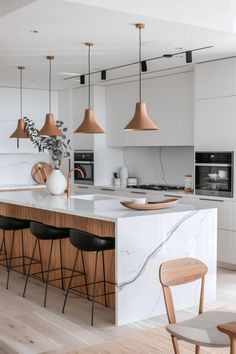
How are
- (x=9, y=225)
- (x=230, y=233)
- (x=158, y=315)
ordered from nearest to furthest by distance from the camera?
(x=158, y=315), (x=9, y=225), (x=230, y=233)

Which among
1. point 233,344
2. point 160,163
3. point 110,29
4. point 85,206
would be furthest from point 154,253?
point 160,163

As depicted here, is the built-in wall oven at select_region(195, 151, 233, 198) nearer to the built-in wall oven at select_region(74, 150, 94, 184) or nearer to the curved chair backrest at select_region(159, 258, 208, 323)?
the built-in wall oven at select_region(74, 150, 94, 184)

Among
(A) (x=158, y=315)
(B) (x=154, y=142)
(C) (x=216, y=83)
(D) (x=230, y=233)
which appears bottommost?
(A) (x=158, y=315)

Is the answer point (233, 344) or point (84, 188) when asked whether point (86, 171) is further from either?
point (233, 344)

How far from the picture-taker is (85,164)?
29.0 feet

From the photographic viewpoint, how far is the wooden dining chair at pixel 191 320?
279 centimetres

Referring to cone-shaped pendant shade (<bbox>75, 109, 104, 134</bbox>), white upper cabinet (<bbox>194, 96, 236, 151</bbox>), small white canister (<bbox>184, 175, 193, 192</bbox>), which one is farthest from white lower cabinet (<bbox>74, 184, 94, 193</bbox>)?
cone-shaped pendant shade (<bbox>75, 109, 104, 134</bbox>)

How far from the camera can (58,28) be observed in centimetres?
479

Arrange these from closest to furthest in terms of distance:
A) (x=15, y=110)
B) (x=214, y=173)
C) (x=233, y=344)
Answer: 1. (x=233, y=344)
2. (x=214, y=173)
3. (x=15, y=110)

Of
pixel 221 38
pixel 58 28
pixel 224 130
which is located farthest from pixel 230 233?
pixel 58 28

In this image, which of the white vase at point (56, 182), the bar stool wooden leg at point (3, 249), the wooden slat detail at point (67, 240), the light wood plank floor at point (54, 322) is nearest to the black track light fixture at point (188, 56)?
the white vase at point (56, 182)

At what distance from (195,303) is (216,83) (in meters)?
2.81

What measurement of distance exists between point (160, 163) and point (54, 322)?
4273 millimetres

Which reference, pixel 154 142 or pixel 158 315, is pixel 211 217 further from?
pixel 154 142
